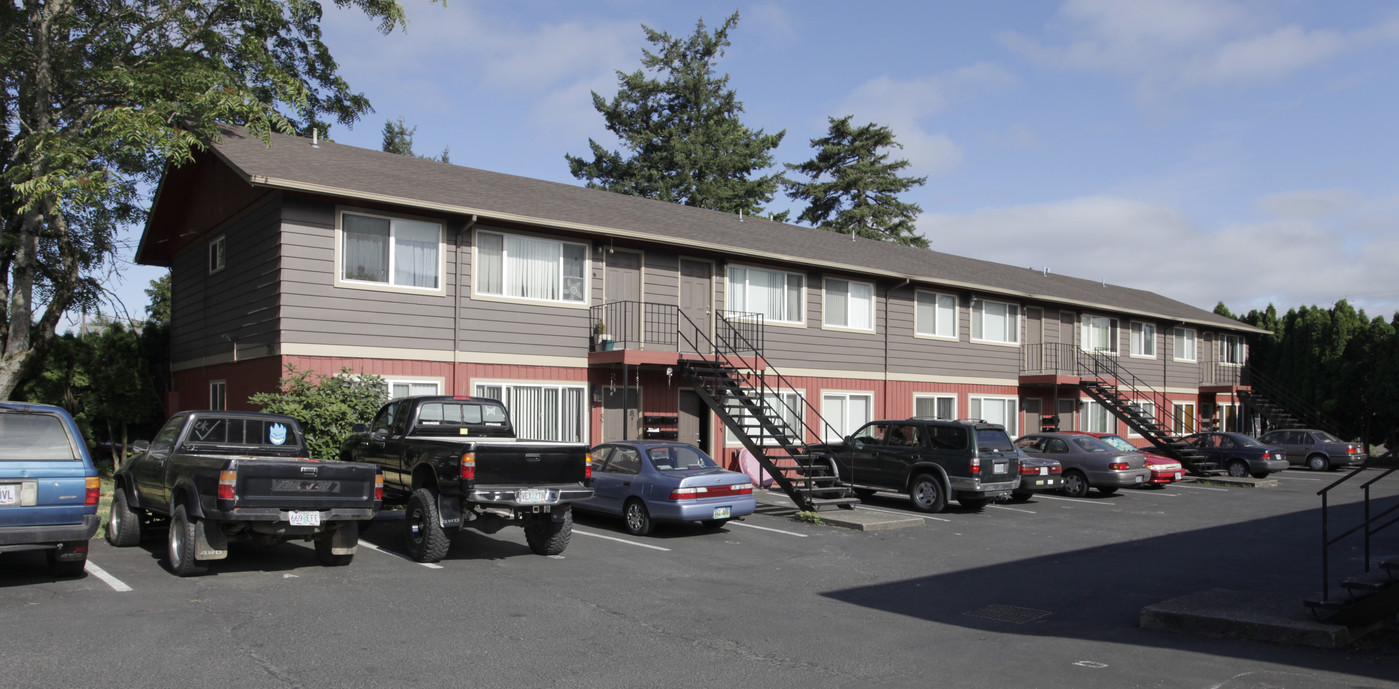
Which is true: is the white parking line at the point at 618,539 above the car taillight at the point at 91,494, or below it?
below

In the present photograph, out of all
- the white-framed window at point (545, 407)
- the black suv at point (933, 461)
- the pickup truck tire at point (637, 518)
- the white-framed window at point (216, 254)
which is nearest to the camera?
the pickup truck tire at point (637, 518)

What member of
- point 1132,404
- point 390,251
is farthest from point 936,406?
point 390,251

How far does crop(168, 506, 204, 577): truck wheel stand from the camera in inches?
370

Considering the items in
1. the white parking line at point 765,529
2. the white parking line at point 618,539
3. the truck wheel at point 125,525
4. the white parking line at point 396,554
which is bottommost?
the white parking line at point 765,529

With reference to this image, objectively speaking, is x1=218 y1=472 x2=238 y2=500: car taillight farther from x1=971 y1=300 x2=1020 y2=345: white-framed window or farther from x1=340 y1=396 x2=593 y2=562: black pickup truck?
x1=971 y1=300 x2=1020 y2=345: white-framed window

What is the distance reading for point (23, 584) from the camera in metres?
9.04

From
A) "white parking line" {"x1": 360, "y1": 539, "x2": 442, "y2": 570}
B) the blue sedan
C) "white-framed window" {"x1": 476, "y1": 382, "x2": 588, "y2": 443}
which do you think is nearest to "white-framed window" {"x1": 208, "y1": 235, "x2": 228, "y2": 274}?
"white-framed window" {"x1": 476, "y1": 382, "x2": 588, "y2": 443}

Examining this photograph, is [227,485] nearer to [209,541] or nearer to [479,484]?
[209,541]

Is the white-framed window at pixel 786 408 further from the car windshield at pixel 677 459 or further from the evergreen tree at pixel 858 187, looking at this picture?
the evergreen tree at pixel 858 187

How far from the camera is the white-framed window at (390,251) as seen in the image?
1622cm

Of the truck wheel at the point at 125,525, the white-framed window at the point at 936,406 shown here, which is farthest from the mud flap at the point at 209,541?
the white-framed window at the point at 936,406

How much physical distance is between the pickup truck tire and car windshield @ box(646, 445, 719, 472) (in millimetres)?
613

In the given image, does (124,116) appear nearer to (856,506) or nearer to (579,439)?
(579,439)

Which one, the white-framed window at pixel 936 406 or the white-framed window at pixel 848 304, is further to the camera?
the white-framed window at pixel 936 406
